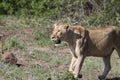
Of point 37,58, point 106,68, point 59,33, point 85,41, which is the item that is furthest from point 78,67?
point 37,58

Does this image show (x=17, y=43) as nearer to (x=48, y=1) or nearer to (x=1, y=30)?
(x=1, y=30)

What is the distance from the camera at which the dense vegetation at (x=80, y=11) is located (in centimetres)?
1641

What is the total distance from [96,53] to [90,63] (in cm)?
135

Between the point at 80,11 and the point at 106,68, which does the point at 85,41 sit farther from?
the point at 80,11

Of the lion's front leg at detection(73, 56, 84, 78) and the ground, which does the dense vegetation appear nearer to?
the ground

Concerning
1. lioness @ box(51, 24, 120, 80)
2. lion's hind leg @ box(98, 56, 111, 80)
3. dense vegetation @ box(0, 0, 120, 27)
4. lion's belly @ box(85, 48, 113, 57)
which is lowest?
dense vegetation @ box(0, 0, 120, 27)

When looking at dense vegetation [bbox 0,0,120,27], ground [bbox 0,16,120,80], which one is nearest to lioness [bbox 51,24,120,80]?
ground [bbox 0,16,120,80]

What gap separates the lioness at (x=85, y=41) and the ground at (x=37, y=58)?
13.4 inches

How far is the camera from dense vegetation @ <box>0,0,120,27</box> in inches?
646

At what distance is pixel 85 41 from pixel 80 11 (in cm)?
750

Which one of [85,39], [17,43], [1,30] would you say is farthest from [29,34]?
[85,39]

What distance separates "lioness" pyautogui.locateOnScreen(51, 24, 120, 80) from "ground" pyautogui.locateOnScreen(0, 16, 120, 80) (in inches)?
13.4

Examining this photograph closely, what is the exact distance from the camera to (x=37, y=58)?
1171cm

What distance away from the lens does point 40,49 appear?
13195 mm
